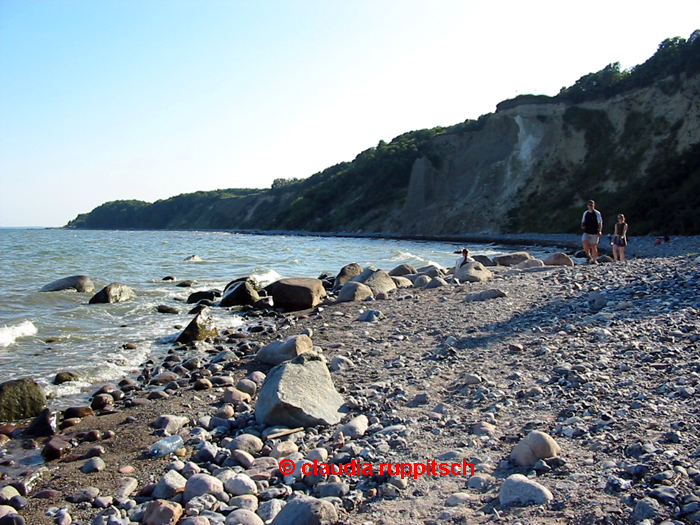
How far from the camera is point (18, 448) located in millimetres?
5523

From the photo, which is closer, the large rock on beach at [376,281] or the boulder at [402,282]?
the large rock on beach at [376,281]

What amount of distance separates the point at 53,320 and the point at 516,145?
45651mm

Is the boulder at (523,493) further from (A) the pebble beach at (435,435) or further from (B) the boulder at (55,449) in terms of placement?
(B) the boulder at (55,449)

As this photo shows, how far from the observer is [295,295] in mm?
13453

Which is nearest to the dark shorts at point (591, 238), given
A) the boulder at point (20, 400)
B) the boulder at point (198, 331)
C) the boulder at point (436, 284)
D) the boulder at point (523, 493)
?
the boulder at point (436, 284)

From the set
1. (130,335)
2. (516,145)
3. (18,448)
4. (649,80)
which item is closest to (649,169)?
(649,80)

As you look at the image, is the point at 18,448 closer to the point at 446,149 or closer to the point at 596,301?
the point at 596,301

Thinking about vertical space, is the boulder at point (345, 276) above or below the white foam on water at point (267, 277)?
above

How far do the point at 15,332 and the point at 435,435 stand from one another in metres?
9.22

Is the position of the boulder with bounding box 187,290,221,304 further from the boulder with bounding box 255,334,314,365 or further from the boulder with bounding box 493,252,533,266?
the boulder with bounding box 493,252,533,266

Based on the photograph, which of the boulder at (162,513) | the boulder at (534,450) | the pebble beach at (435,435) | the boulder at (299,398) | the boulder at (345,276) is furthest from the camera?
the boulder at (345,276)

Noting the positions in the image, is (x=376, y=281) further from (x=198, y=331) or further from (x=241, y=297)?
(x=198, y=331)

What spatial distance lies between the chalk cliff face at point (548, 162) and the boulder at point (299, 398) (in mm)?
33680

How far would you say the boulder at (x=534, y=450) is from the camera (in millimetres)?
3771
